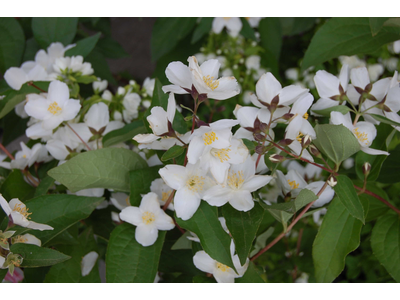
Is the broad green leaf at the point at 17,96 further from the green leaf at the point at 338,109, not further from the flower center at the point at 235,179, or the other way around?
the green leaf at the point at 338,109

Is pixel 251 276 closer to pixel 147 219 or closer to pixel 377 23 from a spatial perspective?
pixel 147 219

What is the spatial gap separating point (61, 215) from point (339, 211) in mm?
579

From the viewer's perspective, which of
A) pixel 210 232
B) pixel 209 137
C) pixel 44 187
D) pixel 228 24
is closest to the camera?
pixel 209 137

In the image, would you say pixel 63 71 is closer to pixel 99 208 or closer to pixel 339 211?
pixel 99 208

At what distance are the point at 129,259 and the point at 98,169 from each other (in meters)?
0.19

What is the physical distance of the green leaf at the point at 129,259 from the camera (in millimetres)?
653

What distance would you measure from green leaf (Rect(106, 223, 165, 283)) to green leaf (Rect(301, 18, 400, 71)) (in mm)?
632

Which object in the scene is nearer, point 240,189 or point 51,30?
point 240,189

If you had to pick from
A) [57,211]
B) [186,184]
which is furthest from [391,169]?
[57,211]

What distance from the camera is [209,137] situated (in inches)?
19.9

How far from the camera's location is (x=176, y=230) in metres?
0.82

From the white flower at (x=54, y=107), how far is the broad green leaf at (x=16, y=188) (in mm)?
142

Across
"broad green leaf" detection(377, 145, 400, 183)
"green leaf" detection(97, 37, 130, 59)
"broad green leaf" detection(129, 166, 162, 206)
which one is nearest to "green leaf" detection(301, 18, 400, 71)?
"broad green leaf" detection(377, 145, 400, 183)

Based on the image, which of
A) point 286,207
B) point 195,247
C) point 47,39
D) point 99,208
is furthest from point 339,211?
point 47,39
